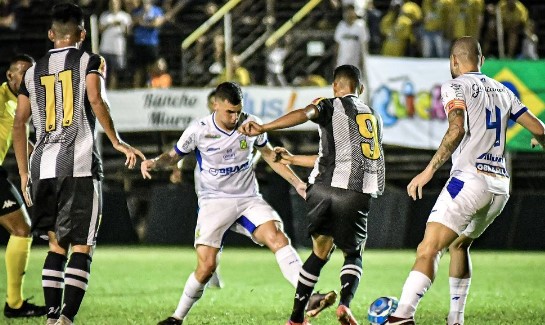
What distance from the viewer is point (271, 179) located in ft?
61.6

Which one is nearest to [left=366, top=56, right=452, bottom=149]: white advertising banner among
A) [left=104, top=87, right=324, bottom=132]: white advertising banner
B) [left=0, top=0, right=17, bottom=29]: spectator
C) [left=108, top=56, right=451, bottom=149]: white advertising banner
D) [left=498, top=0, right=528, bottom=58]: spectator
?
[left=108, top=56, right=451, bottom=149]: white advertising banner

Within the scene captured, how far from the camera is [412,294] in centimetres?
739

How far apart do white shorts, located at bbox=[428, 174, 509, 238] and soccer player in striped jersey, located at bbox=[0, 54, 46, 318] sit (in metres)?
4.24

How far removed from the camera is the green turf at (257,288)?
9633 mm

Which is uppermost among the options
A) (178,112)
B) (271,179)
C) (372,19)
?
(372,19)

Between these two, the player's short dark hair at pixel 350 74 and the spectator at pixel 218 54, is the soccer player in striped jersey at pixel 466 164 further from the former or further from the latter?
the spectator at pixel 218 54

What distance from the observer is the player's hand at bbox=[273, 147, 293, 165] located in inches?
342

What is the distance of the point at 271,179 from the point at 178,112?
82.8 inches

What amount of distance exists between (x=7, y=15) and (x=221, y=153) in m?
15.0

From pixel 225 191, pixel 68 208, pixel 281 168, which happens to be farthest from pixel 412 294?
pixel 68 208

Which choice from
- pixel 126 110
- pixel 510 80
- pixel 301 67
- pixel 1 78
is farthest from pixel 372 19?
pixel 1 78

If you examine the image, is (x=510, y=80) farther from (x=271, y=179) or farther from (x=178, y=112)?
(x=178, y=112)

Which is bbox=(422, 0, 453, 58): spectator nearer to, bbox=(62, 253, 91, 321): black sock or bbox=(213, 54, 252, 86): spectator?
bbox=(213, 54, 252, 86): spectator

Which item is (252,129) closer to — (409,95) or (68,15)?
(68,15)
